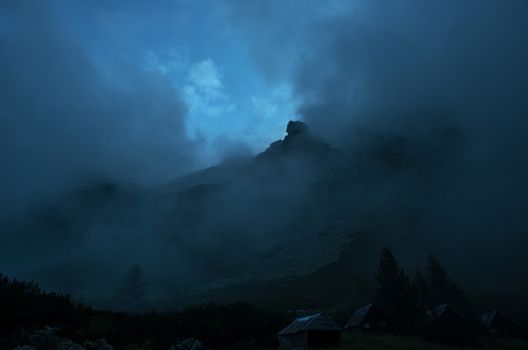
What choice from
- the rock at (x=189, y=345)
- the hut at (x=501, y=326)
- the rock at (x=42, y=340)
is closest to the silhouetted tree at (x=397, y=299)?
the hut at (x=501, y=326)

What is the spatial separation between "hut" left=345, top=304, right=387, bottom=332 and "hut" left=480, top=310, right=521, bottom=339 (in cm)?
1795

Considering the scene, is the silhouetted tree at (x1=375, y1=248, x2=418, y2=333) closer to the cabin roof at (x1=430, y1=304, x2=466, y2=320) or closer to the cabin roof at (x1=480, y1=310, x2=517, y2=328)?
the cabin roof at (x1=430, y1=304, x2=466, y2=320)

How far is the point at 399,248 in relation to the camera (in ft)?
422

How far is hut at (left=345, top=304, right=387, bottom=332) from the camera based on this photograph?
5444 centimetres

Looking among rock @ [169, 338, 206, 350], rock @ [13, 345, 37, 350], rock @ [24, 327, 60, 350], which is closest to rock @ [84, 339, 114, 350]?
rock @ [24, 327, 60, 350]

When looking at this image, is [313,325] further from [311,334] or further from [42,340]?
[42,340]

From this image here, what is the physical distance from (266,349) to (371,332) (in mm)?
22945

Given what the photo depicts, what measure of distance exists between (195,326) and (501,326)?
5005 centimetres

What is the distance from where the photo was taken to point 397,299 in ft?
199

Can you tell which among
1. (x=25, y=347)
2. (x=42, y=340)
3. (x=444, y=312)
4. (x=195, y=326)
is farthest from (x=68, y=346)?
(x=444, y=312)

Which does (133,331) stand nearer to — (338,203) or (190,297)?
(190,297)

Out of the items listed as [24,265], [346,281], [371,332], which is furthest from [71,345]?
[24,265]

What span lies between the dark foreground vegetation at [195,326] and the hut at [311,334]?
1267 mm

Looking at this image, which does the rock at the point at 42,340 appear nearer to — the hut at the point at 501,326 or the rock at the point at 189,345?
the rock at the point at 189,345
